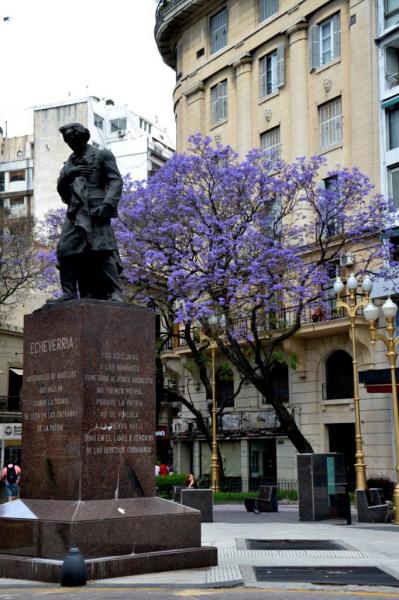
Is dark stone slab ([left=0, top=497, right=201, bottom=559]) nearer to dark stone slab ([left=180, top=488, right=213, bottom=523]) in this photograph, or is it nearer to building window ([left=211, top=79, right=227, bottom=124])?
dark stone slab ([left=180, top=488, right=213, bottom=523])

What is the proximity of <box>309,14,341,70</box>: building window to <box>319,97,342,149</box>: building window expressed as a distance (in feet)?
6.14

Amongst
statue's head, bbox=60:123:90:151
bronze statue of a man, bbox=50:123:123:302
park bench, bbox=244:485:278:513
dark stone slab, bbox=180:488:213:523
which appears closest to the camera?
bronze statue of a man, bbox=50:123:123:302

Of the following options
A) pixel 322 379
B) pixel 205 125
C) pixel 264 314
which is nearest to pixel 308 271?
pixel 264 314

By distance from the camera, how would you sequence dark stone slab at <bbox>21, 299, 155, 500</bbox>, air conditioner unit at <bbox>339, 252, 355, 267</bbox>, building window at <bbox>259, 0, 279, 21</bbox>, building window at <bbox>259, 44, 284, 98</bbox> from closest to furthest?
dark stone slab at <bbox>21, 299, 155, 500</bbox> → air conditioner unit at <bbox>339, 252, 355, 267</bbox> → building window at <bbox>259, 44, 284, 98</bbox> → building window at <bbox>259, 0, 279, 21</bbox>

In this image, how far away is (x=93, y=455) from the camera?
11.5 m

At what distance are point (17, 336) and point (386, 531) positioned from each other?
40.9 meters

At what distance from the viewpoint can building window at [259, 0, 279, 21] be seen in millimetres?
40250

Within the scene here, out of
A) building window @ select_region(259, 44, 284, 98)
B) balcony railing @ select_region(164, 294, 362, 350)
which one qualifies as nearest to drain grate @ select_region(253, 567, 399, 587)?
balcony railing @ select_region(164, 294, 362, 350)

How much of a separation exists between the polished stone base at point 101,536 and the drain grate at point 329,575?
0.95 meters

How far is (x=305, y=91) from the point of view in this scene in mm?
37938

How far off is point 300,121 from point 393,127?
5.14m

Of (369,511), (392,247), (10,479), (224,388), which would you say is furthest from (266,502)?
(224,388)

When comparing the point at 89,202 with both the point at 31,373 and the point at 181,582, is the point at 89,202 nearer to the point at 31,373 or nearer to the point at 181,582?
the point at 31,373

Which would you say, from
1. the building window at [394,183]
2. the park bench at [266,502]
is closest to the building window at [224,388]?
the building window at [394,183]
